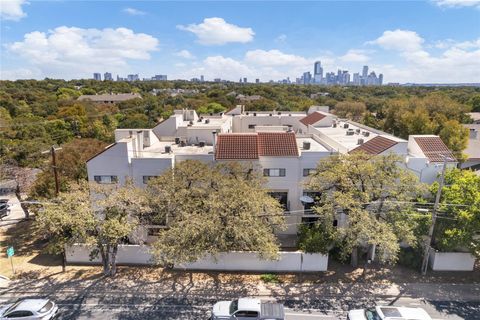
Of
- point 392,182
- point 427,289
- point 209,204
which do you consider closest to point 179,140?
point 209,204

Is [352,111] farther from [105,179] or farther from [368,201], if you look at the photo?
[105,179]

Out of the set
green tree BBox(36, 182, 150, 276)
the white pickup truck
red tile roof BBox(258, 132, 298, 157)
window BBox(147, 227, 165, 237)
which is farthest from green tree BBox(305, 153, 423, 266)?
window BBox(147, 227, 165, 237)

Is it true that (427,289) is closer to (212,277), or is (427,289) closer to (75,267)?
(212,277)

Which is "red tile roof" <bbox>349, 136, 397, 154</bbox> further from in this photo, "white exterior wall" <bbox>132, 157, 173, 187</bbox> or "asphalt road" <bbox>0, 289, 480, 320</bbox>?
"white exterior wall" <bbox>132, 157, 173, 187</bbox>

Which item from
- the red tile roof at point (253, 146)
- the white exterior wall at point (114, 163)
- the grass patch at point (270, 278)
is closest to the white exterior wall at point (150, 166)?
the white exterior wall at point (114, 163)

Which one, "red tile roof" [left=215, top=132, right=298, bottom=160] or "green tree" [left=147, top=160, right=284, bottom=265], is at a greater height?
"red tile roof" [left=215, top=132, right=298, bottom=160]

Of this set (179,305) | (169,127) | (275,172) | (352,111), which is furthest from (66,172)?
(352,111)
